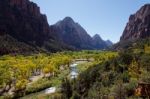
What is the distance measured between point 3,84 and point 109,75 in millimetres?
41133

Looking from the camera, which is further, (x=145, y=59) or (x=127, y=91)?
(x=145, y=59)

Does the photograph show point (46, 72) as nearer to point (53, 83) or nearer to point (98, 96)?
point (53, 83)

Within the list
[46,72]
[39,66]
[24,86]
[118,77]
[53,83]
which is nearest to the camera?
[118,77]

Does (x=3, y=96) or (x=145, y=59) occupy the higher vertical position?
(x=145, y=59)

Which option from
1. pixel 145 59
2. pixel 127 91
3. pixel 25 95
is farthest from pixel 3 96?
pixel 127 91

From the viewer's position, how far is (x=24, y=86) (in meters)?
90.8

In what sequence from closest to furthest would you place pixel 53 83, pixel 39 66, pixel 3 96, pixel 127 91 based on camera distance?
pixel 127 91, pixel 3 96, pixel 53 83, pixel 39 66

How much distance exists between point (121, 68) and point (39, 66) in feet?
248

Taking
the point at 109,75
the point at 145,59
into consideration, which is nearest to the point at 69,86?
the point at 109,75

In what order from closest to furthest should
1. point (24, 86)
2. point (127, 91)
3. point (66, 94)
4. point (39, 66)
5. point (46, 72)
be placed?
point (127, 91), point (66, 94), point (24, 86), point (46, 72), point (39, 66)

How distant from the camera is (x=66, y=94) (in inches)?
2576

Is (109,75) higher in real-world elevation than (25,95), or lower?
higher

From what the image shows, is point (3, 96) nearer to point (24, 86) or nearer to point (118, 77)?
point (24, 86)

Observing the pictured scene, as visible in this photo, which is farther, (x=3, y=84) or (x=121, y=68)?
(x=3, y=84)
